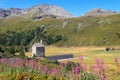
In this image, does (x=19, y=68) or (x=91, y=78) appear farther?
(x=19, y=68)

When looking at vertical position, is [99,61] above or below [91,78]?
above

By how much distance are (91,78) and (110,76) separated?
65.9 inches

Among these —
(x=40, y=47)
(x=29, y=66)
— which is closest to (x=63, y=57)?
(x=40, y=47)

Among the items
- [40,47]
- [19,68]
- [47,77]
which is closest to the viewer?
[47,77]

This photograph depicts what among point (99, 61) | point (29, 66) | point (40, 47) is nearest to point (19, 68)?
point (29, 66)

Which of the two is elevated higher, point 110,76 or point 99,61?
point 99,61

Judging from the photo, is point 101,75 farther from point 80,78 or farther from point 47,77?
point 47,77

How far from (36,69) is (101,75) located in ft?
18.3

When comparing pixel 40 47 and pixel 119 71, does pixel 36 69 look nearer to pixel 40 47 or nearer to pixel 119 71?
pixel 119 71

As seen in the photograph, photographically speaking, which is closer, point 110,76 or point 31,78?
point 31,78

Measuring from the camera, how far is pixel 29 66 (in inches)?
712

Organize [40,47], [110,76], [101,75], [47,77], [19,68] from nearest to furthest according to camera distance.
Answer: [101,75], [47,77], [110,76], [19,68], [40,47]

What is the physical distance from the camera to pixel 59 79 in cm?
1153

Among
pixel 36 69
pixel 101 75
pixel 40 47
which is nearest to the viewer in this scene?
pixel 101 75
